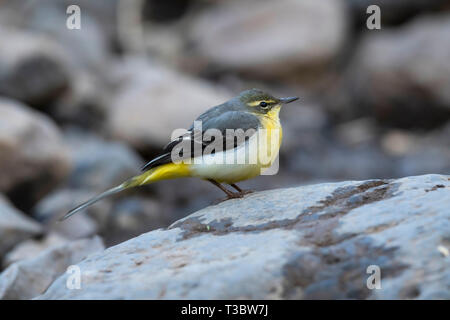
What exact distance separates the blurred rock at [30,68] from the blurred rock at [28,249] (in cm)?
517

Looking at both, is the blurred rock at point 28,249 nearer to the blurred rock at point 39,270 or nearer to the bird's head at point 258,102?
the blurred rock at point 39,270

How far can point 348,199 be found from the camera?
204 inches

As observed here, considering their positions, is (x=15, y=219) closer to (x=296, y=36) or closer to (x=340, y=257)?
(x=340, y=257)

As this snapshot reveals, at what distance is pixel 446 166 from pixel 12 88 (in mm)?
8580

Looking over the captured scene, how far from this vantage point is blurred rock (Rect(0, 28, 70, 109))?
502 inches

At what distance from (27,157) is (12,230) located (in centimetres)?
175

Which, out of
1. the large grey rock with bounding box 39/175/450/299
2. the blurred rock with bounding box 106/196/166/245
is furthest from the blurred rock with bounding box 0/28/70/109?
the large grey rock with bounding box 39/175/450/299

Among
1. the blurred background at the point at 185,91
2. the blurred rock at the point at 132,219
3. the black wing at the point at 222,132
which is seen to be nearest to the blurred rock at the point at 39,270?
the black wing at the point at 222,132

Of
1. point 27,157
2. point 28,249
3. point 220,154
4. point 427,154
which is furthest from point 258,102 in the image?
point 427,154

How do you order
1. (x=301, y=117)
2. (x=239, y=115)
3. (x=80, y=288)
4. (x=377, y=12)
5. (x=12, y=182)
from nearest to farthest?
(x=80, y=288)
(x=239, y=115)
(x=12, y=182)
(x=301, y=117)
(x=377, y=12)

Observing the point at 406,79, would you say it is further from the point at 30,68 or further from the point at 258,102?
the point at 258,102

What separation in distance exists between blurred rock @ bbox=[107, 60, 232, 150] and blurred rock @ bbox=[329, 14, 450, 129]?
12.2 ft
